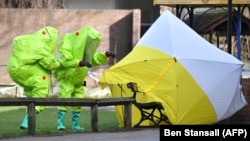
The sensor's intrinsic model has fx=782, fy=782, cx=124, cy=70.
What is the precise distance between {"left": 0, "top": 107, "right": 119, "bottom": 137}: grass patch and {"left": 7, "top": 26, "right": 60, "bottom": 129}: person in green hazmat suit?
1.69 feet

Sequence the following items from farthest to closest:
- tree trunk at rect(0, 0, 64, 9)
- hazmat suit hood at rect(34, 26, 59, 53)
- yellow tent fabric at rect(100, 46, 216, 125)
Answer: tree trunk at rect(0, 0, 64, 9) < yellow tent fabric at rect(100, 46, 216, 125) < hazmat suit hood at rect(34, 26, 59, 53)

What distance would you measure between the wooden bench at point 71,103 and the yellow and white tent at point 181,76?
532mm

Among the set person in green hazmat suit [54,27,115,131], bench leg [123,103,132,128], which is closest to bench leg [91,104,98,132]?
person in green hazmat suit [54,27,115,131]

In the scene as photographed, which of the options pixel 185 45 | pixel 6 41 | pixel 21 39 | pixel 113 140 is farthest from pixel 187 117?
pixel 6 41

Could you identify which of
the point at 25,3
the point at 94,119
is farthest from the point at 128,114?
the point at 25,3

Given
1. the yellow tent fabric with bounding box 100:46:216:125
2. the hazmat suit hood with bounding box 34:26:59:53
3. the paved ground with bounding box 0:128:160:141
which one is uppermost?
the hazmat suit hood with bounding box 34:26:59:53

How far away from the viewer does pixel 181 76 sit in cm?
1538

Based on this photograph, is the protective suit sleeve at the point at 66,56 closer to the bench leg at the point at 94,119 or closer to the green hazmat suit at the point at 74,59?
→ the green hazmat suit at the point at 74,59

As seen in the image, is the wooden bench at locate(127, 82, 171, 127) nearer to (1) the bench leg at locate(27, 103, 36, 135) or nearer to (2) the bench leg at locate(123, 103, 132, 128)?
(2) the bench leg at locate(123, 103, 132, 128)

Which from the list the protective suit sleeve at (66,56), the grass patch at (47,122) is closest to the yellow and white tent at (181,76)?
the grass patch at (47,122)

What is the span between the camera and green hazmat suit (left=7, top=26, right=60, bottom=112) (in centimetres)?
1456

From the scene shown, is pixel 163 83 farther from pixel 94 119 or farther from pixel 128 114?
pixel 94 119

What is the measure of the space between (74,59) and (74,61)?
15 cm

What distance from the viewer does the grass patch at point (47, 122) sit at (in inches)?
584
